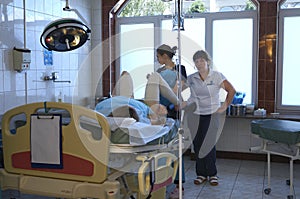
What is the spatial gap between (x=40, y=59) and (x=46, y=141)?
5.62 feet

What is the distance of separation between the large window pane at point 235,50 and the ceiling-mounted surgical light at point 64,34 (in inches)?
82.0

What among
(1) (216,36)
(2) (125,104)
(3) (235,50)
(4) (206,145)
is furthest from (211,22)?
(2) (125,104)

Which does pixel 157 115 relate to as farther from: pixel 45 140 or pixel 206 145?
pixel 206 145

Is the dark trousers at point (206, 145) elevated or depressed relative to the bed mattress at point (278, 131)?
depressed

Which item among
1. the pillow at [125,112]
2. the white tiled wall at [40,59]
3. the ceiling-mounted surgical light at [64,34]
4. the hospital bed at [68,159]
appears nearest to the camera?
the hospital bed at [68,159]

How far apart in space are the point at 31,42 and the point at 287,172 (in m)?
2.82

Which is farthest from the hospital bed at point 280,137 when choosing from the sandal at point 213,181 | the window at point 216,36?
the window at point 216,36

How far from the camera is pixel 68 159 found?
179cm

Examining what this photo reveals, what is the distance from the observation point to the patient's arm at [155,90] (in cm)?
206

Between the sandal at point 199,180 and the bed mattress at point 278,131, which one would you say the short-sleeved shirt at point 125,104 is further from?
the sandal at point 199,180

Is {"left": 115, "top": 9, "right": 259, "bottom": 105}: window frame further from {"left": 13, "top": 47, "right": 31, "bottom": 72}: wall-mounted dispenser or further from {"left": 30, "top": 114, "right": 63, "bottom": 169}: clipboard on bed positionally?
{"left": 30, "top": 114, "right": 63, "bottom": 169}: clipboard on bed

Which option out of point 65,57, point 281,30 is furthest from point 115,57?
point 281,30

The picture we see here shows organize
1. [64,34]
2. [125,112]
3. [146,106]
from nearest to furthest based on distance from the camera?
[125,112] → [146,106] → [64,34]

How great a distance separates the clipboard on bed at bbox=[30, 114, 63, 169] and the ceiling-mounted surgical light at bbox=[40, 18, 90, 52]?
0.72m
